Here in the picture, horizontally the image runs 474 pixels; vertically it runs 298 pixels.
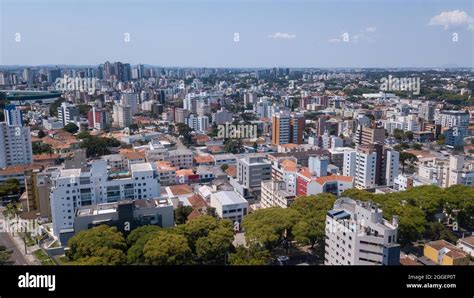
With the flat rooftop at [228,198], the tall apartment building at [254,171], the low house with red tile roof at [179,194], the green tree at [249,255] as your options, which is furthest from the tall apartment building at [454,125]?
the green tree at [249,255]

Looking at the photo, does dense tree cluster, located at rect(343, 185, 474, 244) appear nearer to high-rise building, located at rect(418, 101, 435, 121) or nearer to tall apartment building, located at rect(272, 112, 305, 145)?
tall apartment building, located at rect(272, 112, 305, 145)

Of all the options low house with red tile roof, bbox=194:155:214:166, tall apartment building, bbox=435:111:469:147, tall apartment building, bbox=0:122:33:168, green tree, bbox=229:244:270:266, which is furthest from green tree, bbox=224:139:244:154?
green tree, bbox=229:244:270:266

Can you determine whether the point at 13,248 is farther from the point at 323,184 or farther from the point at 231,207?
the point at 323,184

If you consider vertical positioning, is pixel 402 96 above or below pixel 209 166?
above

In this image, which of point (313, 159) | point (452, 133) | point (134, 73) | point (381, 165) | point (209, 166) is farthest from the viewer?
point (134, 73)

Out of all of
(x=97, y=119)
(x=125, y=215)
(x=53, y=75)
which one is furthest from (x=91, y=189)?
(x=53, y=75)
